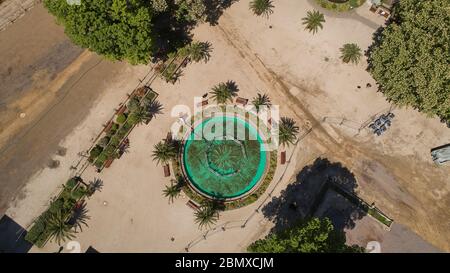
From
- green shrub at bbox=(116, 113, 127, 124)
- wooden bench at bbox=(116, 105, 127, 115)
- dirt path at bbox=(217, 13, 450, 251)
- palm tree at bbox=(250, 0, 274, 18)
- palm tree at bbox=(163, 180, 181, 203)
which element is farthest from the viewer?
palm tree at bbox=(250, 0, 274, 18)

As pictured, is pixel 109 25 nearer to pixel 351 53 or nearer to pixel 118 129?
pixel 118 129

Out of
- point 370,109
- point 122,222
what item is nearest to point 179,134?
point 122,222

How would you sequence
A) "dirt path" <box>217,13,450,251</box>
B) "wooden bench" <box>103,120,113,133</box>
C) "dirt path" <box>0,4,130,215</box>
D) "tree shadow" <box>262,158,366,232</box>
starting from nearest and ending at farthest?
"dirt path" <box>217,13,450,251</box>, "tree shadow" <box>262,158,366,232</box>, "dirt path" <box>0,4,130,215</box>, "wooden bench" <box>103,120,113,133</box>

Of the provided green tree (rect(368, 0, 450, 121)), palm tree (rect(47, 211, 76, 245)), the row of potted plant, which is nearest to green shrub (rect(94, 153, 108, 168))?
the row of potted plant

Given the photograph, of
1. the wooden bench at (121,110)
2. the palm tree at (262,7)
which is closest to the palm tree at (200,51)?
the palm tree at (262,7)

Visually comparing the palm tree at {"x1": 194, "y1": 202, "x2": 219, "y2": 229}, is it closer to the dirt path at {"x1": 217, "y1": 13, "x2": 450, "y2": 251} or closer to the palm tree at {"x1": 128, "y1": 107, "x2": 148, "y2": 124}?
the palm tree at {"x1": 128, "y1": 107, "x2": 148, "y2": 124}

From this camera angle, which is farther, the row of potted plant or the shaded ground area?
the shaded ground area

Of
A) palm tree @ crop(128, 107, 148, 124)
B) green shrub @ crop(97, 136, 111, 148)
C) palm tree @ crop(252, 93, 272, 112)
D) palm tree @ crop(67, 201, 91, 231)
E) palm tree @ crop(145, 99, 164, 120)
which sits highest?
palm tree @ crop(252, 93, 272, 112)

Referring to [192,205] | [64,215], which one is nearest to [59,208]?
[64,215]
